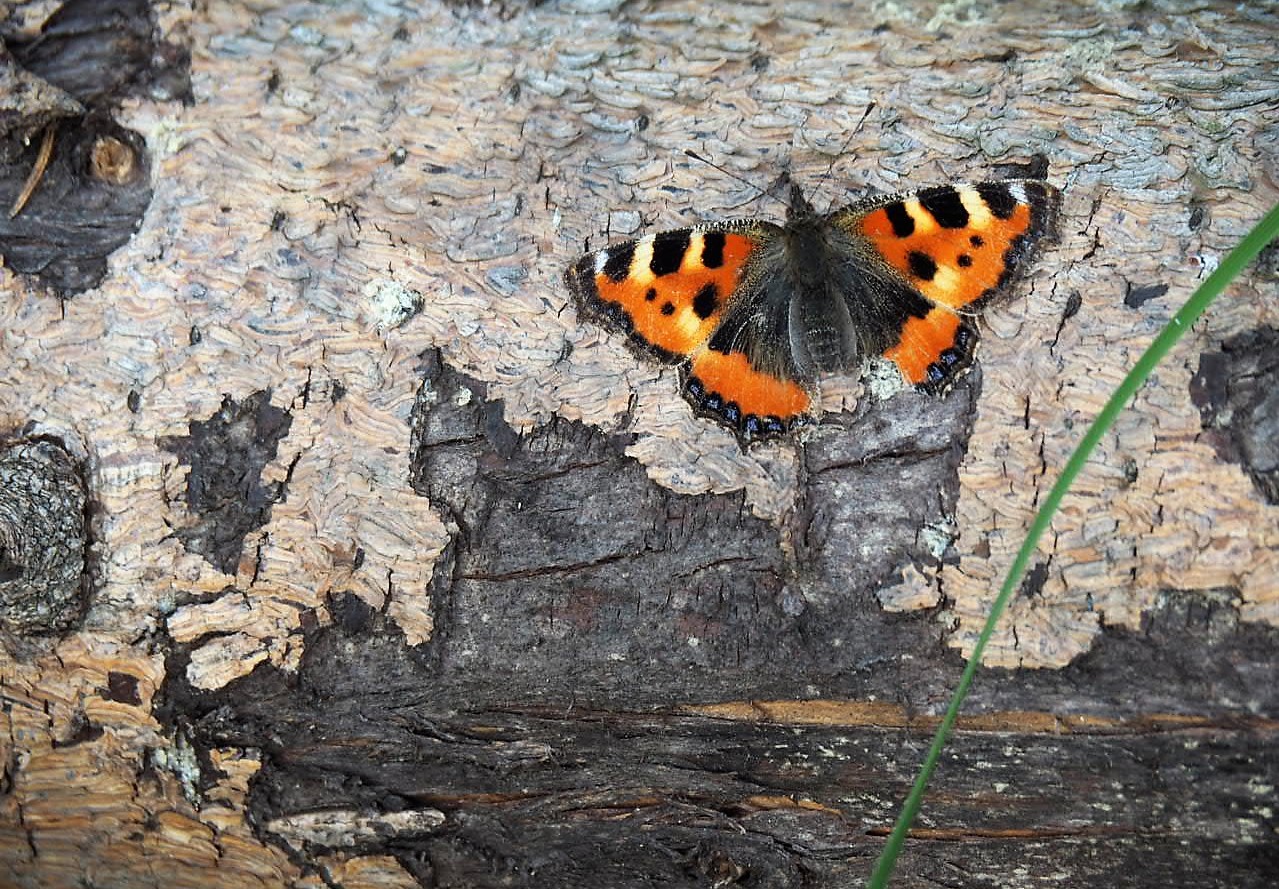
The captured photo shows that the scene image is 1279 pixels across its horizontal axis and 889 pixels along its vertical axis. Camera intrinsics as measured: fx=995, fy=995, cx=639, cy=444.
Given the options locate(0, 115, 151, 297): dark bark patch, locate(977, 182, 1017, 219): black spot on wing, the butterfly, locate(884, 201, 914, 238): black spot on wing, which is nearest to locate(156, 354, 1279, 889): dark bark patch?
the butterfly

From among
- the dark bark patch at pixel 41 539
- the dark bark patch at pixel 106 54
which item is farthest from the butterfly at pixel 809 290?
the dark bark patch at pixel 41 539

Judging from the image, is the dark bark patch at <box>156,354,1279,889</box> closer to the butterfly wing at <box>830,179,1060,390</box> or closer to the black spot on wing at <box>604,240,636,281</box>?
the butterfly wing at <box>830,179,1060,390</box>

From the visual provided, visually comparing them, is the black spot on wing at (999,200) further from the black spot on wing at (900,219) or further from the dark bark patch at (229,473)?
the dark bark patch at (229,473)

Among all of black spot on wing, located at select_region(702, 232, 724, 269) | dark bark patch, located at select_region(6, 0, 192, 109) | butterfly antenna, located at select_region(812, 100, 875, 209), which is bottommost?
black spot on wing, located at select_region(702, 232, 724, 269)

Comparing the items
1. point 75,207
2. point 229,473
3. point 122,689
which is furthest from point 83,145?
point 122,689

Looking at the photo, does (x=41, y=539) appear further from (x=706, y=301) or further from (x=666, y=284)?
(x=706, y=301)

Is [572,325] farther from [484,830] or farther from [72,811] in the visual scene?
[72,811]

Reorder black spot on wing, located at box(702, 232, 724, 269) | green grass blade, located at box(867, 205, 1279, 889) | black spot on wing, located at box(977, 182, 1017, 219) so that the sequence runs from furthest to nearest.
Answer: black spot on wing, located at box(702, 232, 724, 269) → black spot on wing, located at box(977, 182, 1017, 219) → green grass blade, located at box(867, 205, 1279, 889)
